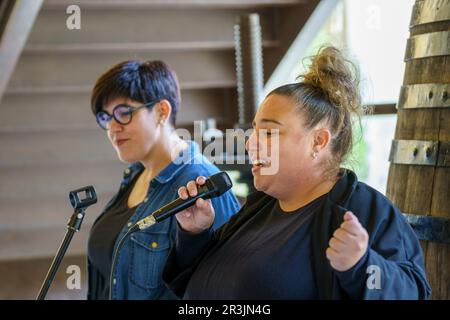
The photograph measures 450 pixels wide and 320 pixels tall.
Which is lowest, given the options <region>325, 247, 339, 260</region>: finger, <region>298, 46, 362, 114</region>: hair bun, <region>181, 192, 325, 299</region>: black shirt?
<region>181, 192, 325, 299</region>: black shirt

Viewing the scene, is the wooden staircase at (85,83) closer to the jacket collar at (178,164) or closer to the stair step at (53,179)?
the stair step at (53,179)

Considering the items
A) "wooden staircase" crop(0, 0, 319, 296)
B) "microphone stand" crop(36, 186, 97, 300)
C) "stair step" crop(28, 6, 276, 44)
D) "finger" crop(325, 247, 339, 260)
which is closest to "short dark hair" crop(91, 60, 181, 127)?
"microphone stand" crop(36, 186, 97, 300)

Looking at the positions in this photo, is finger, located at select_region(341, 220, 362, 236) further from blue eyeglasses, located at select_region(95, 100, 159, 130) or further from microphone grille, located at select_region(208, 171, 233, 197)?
blue eyeglasses, located at select_region(95, 100, 159, 130)

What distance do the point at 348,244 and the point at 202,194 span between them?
419 mm

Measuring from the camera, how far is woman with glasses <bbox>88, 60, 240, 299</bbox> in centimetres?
200

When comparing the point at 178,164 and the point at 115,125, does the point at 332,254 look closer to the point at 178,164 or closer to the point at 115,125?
the point at 178,164

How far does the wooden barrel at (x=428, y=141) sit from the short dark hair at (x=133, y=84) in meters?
0.71

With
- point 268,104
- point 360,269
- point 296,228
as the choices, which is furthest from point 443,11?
point 360,269

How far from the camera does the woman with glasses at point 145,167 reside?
6.55 ft

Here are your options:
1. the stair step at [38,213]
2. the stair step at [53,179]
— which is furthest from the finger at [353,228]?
the stair step at [38,213]

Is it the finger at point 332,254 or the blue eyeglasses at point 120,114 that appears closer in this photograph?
the finger at point 332,254

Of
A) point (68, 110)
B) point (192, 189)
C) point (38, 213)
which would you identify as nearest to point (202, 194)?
point (192, 189)

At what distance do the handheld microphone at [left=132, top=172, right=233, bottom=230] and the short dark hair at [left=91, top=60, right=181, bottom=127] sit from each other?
26.9 inches

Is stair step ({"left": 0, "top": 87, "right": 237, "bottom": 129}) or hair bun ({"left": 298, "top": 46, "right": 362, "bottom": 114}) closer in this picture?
hair bun ({"left": 298, "top": 46, "right": 362, "bottom": 114})
